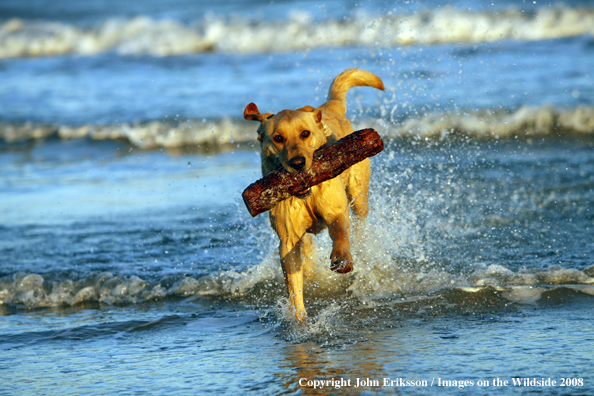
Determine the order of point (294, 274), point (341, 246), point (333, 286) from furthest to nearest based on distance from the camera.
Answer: point (333, 286) → point (294, 274) → point (341, 246)

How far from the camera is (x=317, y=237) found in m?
5.73

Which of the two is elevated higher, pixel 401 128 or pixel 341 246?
pixel 401 128

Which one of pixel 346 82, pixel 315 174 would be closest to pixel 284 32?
pixel 346 82

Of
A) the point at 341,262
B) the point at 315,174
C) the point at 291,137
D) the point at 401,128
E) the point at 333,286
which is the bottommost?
the point at 333,286

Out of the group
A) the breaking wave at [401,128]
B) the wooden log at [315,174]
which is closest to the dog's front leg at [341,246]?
the wooden log at [315,174]

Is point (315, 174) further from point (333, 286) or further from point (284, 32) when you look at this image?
point (284, 32)

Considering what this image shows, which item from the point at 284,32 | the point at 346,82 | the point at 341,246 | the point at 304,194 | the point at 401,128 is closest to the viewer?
the point at 341,246

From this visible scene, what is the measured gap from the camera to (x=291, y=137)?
12.5 feet

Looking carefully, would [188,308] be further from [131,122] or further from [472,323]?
[131,122]

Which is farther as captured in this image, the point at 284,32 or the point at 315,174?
the point at 284,32

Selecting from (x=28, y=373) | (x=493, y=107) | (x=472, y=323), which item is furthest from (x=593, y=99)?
(x=28, y=373)

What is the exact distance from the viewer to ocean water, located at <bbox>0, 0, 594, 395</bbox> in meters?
3.54

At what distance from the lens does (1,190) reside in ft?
29.7

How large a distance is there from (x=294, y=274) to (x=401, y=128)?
288 inches
